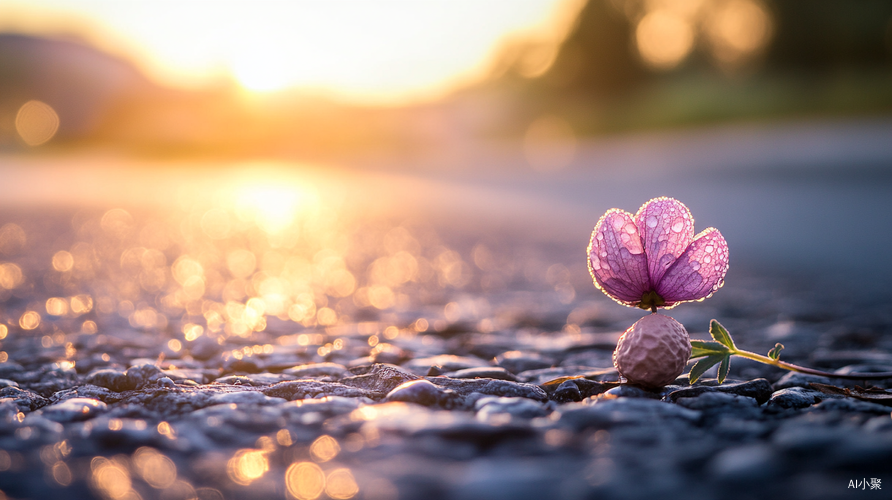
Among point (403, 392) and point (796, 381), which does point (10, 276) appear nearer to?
point (403, 392)

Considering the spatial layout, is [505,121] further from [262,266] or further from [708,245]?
[708,245]

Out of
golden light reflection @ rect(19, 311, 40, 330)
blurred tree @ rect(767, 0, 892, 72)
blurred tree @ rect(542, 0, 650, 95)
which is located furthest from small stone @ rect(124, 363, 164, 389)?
blurred tree @ rect(542, 0, 650, 95)

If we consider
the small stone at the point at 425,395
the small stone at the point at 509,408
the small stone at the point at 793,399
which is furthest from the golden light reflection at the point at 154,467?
the small stone at the point at 793,399

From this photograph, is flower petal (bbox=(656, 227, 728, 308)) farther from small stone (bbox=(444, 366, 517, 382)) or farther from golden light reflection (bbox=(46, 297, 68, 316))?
golden light reflection (bbox=(46, 297, 68, 316))

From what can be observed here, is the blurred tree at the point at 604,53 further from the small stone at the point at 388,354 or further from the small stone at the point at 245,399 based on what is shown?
the small stone at the point at 245,399

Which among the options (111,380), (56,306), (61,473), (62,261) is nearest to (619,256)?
(61,473)
